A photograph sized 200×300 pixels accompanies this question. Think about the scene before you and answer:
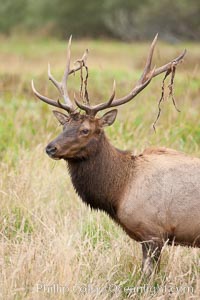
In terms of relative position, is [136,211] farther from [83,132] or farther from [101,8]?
[101,8]

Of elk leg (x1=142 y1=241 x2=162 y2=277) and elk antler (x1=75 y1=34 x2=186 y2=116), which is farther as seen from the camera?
elk antler (x1=75 y1=34 x2=186 y2=116)

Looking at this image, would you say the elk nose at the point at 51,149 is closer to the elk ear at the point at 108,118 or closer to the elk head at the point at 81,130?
the elk head at the point at 81,130

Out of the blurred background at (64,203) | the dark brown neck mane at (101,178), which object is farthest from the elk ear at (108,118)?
the blurred background at (64,203)

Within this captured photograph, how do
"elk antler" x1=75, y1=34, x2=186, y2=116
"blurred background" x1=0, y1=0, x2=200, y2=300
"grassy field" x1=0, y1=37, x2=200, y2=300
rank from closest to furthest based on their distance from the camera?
"grassy field" x1=0, y1=37, x2=200, y2=300, "blurred background" x1=0, y1=0, x2=200, y2=300, "elk antler" x1=75, y1=34, x2=186, y2=116

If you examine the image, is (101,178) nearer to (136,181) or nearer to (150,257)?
(136,181)

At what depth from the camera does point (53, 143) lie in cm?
576

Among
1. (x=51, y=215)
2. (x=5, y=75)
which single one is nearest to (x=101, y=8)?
(x=5, y=75)

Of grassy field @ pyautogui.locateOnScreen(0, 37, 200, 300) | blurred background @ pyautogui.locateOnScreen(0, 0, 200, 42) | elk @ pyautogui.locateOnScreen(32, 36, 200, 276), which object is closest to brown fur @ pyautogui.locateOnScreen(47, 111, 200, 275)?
elk @ pyautogui.locateOnScreen(32, 36, 200, 276)

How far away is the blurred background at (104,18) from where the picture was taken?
34.9m

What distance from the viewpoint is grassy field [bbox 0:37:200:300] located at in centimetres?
538

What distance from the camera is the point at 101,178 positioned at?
6.11 metres

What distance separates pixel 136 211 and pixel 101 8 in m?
37.0

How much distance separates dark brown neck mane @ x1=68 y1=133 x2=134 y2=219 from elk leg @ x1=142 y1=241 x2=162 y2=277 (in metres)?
0.37

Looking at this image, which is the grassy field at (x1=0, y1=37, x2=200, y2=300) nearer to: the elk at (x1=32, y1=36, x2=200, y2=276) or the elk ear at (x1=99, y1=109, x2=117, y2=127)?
the elk at (x1=32, y1=36, x2=200, y2=276)
